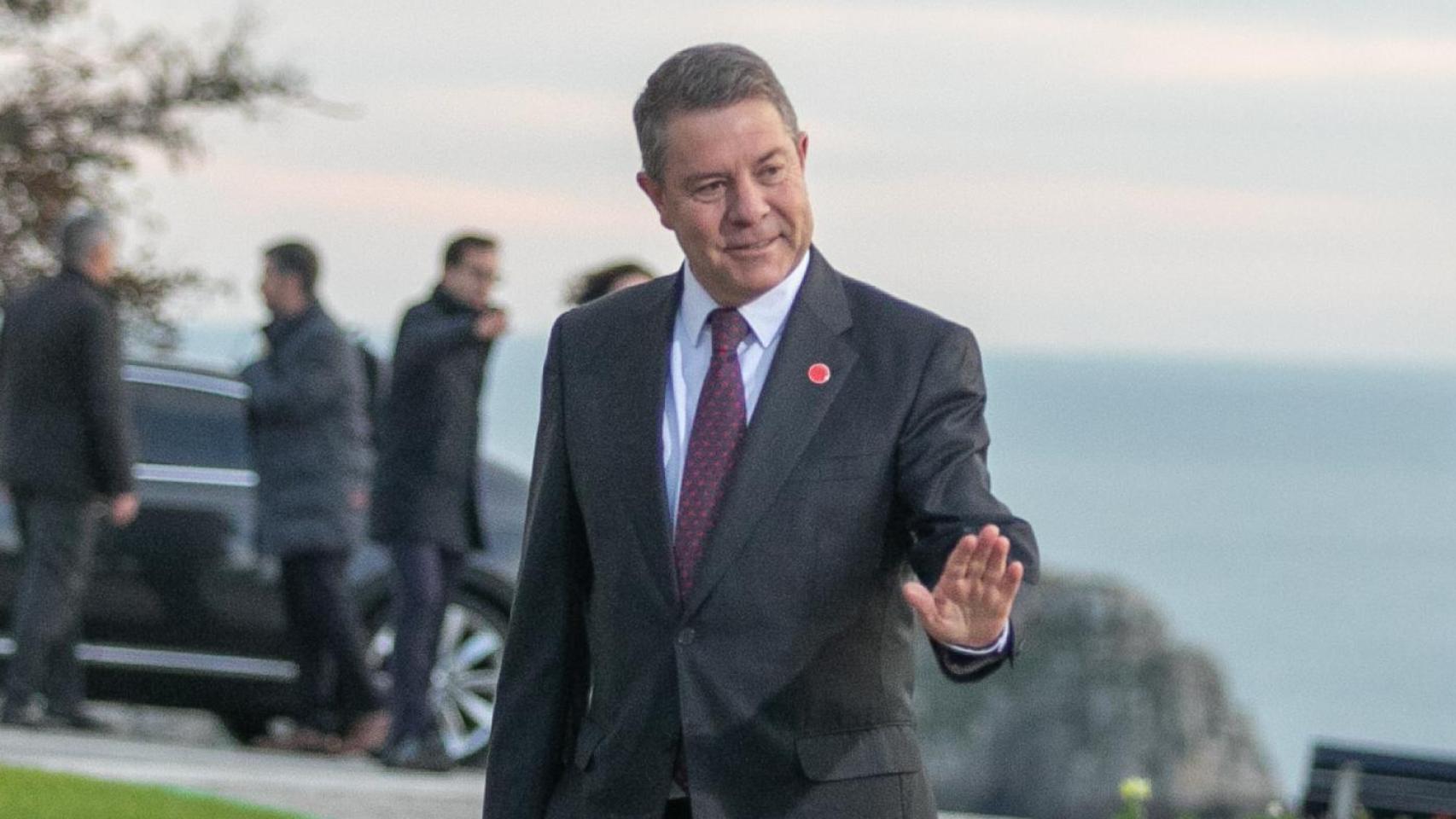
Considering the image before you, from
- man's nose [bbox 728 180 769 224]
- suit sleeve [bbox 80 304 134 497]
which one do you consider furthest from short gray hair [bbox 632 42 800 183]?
suit sleeve [bbox 80 304 134 497]

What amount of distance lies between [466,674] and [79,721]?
57.0 inches

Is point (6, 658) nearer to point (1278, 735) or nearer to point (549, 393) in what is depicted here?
point (549, 393)

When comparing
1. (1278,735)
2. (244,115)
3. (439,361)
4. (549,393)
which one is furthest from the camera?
(1278,735)

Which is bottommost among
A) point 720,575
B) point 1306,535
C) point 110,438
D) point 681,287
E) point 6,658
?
point 1306,535

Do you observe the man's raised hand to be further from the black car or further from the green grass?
the black car

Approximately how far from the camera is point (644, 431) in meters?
4.07

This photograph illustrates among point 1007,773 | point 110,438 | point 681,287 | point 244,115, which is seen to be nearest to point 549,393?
point 681,287

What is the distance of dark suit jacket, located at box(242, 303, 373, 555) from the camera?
10383 millimetres

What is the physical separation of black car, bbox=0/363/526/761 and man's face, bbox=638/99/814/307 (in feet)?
22.5

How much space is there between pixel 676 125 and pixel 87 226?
6960mm

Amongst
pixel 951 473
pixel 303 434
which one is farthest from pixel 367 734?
pixel 951 473

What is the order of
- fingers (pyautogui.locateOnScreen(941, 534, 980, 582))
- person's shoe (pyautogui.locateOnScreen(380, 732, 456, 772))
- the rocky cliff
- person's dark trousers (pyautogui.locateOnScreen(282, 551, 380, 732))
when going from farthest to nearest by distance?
the rocky cliff
person's dark trousers (pyautogui.locateOnScreen(282, 551, 380, 732))
person's shoe (pyautogui.locateOnScreen(380, 732, 456, 772))
fingers (pyautogui.locateOnScreen(941, 534, 980, 582))

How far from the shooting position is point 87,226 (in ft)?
34.9

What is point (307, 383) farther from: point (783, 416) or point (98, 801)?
point (783, 416)
